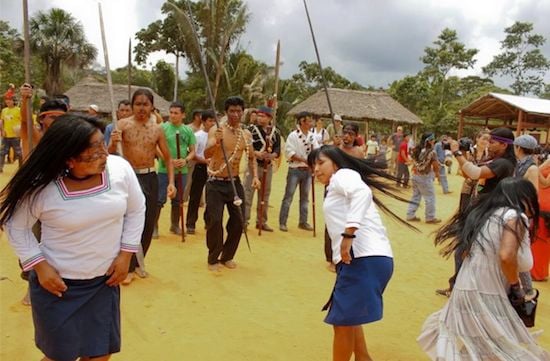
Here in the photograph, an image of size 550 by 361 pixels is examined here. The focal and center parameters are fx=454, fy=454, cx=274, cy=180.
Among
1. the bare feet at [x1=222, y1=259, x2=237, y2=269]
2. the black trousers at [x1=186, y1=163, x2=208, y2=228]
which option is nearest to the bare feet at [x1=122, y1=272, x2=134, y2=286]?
the bare feet at [x1=222, y1=259, x2=237, y2=269]

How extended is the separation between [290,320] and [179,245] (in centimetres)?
268

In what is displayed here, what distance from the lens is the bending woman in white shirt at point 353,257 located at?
2.75m

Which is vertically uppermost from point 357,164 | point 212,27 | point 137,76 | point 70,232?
point 212,27

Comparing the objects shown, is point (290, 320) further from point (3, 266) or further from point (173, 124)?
point (173, 124)

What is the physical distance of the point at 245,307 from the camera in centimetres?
435

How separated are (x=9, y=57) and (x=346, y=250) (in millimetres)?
26464

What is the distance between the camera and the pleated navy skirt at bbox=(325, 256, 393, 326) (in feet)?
9.03

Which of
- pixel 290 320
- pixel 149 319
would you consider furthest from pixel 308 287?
pixel 149 319

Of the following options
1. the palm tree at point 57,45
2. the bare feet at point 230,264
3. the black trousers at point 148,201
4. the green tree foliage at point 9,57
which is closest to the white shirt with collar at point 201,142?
the bare feet at point 230,264

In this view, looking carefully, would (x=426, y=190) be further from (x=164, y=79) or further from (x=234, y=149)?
(x=164, y=79)

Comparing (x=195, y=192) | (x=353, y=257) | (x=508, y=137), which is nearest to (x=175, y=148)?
(x=195, y=192)

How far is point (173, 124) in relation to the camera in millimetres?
6945

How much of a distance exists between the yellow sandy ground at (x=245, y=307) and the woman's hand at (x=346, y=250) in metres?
1.13

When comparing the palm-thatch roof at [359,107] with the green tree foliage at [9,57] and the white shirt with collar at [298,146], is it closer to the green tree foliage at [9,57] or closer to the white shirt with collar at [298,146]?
the green tree foliage at [9,57]
